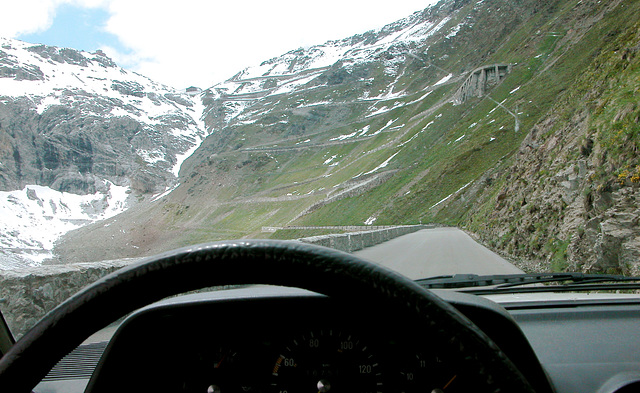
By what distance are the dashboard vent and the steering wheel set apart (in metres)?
1.49

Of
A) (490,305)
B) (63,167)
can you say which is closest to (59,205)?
(63,167)

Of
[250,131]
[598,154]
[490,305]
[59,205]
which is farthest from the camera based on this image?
[250,131]

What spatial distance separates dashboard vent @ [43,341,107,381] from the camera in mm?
2609

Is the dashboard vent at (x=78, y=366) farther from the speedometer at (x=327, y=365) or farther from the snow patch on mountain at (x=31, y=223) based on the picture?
the snow patch on mountain at (x=31, y=223)

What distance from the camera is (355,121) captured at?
168 metres

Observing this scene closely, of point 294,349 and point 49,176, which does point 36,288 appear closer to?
point 294,349

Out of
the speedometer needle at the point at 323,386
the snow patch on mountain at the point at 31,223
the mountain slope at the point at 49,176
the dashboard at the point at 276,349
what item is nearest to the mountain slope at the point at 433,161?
the snow patch on mountain at the point at 31,223

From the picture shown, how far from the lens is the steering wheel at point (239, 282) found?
3.72 ft

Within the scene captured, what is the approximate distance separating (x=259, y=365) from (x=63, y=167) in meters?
88.8

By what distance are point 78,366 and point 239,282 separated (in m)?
2.19

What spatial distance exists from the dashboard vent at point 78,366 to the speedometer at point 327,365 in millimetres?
1189

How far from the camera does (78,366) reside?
9.19 feet

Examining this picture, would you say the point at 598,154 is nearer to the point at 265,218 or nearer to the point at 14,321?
the point at 14,321

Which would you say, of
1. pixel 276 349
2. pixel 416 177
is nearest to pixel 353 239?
pixel 276 349
